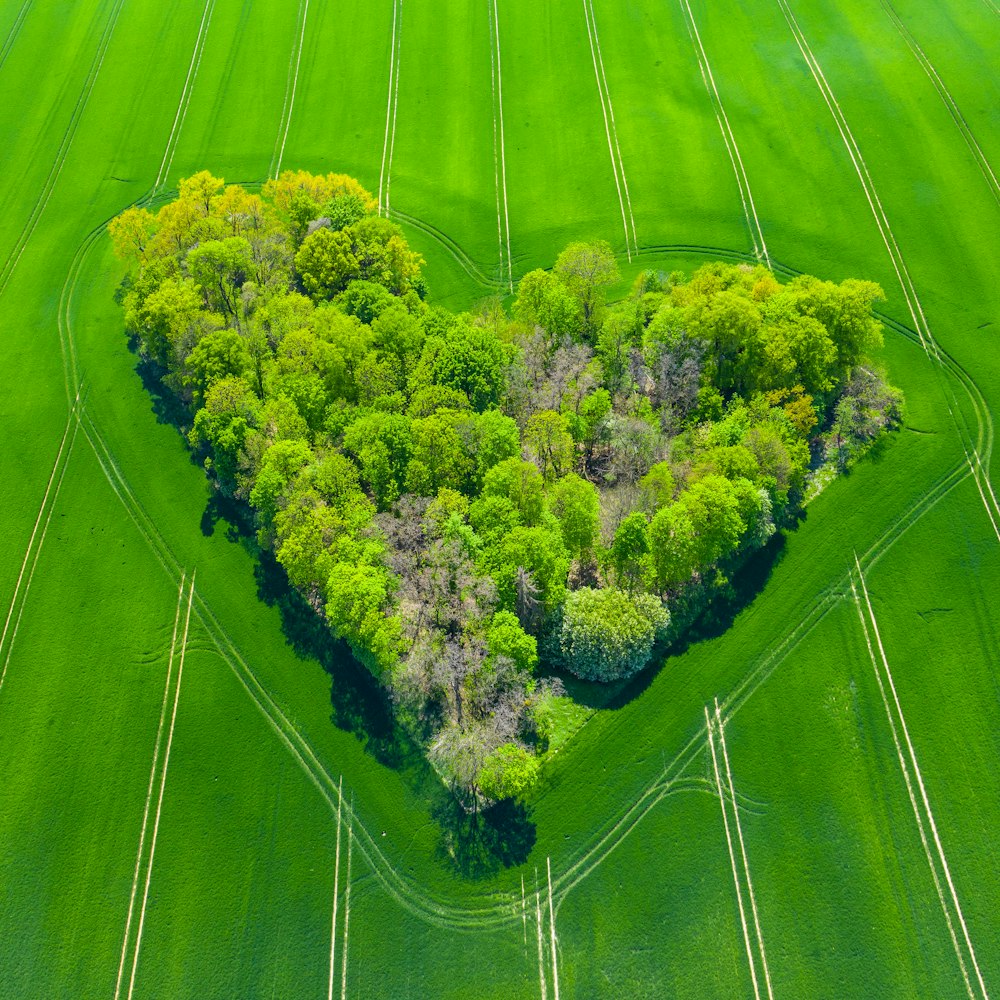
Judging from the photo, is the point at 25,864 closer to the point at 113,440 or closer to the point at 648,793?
the point at 113,440

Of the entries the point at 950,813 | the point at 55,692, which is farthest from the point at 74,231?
the point at 950,813

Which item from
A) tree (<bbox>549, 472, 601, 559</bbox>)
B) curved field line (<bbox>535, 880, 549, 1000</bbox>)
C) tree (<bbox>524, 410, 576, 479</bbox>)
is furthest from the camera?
tree (<bbox>524, 410, 576, 479</bbox>)

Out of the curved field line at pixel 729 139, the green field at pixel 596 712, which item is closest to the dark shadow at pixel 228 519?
the green field at pixel 596 712

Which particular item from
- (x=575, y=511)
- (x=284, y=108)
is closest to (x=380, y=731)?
(x=575, y=511)

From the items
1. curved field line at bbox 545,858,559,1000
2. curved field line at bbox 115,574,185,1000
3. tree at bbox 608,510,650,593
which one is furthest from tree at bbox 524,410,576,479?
curved field line at bbox 115,574,185,1000

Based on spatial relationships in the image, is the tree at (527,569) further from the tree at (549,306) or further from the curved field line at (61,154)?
the curved field line at (61,154)

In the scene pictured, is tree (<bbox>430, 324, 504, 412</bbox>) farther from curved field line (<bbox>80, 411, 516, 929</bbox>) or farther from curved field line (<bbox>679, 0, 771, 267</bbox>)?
curved field line (<bbox>679, 0, 771, 267</bbox>)
